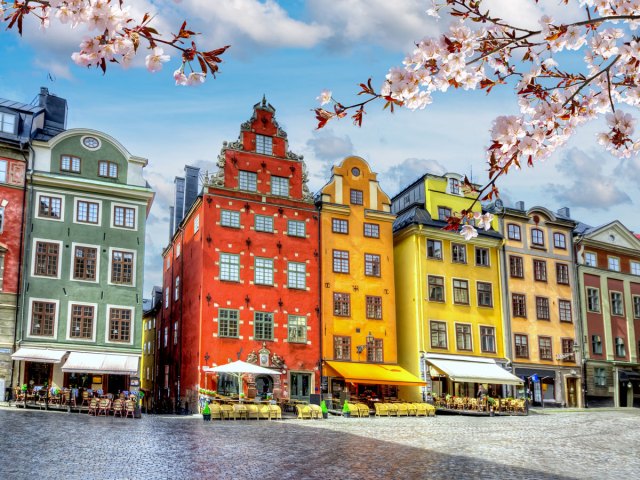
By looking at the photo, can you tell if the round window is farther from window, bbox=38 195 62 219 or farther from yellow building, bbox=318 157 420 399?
yellow building, bbox=318 157 420 399

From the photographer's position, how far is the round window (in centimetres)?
3972

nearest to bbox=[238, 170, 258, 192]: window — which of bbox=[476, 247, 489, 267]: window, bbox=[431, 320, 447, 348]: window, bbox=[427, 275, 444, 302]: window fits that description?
bbox=[427, 275, 444, 302]: window

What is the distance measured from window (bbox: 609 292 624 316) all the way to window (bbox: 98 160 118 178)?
117 ft

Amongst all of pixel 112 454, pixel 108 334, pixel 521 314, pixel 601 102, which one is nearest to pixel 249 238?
pixel 108 334

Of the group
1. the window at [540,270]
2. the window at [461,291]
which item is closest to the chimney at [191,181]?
the window at [461,291]

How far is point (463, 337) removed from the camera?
156 ft

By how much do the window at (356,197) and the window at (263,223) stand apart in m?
5.96

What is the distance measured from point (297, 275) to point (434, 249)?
31.9 ft

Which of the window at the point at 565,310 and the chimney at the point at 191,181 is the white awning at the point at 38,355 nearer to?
the chimney at the point at 191,181

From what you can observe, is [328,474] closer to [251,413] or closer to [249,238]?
[251,413]

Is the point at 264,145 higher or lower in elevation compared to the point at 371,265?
higher

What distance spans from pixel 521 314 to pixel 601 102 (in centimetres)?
4404

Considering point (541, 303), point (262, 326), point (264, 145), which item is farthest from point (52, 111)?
point (541, 303)

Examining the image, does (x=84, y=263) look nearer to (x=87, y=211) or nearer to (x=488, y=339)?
(x=87, y=211)
